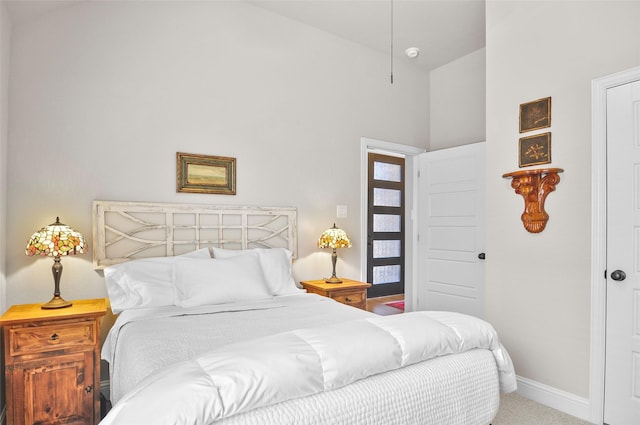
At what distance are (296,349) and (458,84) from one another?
3941 millimetres

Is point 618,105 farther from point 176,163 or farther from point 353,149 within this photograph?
point 176,163

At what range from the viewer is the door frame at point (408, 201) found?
13.5 ft

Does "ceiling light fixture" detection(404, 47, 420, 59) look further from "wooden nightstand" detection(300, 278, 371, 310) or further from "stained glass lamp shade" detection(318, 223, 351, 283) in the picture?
"wooden nightstand" detection(300, 278, 371, 310)

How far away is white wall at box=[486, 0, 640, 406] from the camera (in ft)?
8.20

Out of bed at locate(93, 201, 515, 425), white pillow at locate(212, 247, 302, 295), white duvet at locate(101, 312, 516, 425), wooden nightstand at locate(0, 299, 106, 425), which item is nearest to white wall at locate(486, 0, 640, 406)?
bed at locate(93, 201, 515, 425)

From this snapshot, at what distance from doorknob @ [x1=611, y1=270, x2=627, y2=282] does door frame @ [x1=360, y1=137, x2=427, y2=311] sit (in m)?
2.19

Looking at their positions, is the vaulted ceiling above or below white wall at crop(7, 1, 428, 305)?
above

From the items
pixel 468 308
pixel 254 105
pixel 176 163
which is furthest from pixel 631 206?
pixel 176 163

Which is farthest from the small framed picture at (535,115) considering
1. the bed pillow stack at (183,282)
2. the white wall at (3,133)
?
the white wall at (3,133)

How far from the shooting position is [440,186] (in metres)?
4.18

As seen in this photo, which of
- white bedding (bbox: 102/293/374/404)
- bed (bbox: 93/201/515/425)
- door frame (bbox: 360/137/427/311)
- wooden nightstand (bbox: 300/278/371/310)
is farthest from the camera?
door frame (bbox: 360/137/427/311)

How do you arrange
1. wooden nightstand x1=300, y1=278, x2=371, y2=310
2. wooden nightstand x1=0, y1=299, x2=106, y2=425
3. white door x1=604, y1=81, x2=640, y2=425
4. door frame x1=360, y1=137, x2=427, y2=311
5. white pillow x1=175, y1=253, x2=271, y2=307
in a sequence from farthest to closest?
door frame x1=360, y1=137, x2=427, y2=311 → wooden nightstand x1=300, y1=278, x2=371, y2=310 → white pillow x1=175, y1=253, x2=271, y2=307 → white door x1=604, y1=81, x2=640, y2=425 → wooden nightstand x1=0, y1=299, x2=106, y2=425

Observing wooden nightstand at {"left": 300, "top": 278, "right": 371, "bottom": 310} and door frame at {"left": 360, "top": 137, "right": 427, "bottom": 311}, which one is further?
door frame at {"left": 360, "top": 137, "right": 427, "bottom": 311}

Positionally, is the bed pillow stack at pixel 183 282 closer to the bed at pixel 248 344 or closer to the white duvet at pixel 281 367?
the bed at pixel 248 344
